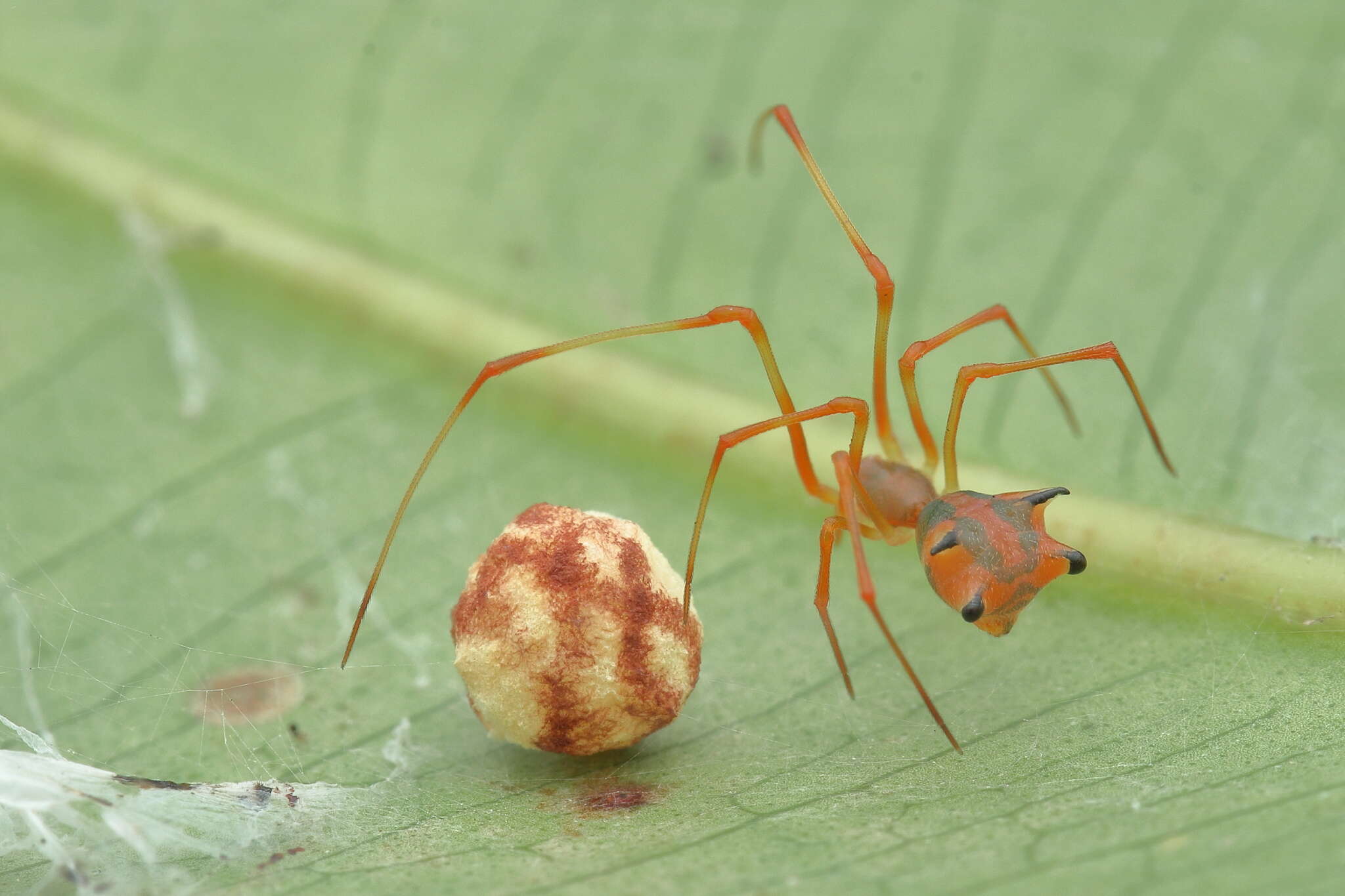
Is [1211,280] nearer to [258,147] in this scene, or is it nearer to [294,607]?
[294,607]

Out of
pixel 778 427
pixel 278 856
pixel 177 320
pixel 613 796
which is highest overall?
pixel 177 320

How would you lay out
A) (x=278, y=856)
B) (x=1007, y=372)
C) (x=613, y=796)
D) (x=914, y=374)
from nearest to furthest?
1. (x=278, y=856)
2. (x=613, y=796)
3. (x=1007, y=372)
4. (x=914, y=374)

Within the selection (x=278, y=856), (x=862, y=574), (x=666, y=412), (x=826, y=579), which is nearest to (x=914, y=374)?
(x=666, y=412)

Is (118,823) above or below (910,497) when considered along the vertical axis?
below

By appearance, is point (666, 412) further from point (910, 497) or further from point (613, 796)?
point (613, 796)

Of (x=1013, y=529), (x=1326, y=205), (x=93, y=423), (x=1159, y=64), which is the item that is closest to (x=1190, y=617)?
(x=1013, y=529)

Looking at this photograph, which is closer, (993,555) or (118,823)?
(118,823)

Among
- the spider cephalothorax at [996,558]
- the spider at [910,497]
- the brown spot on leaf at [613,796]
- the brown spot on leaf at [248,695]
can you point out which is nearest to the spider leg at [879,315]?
the spider at [910,497]
